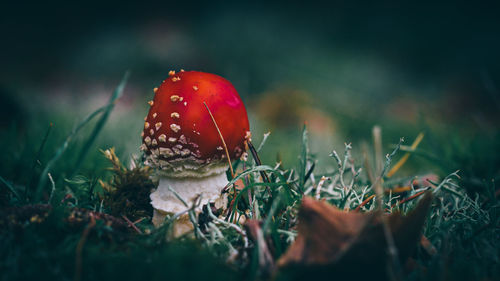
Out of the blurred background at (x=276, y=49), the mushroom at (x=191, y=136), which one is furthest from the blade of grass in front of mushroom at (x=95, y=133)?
the blurred background at (x=276, y=49)

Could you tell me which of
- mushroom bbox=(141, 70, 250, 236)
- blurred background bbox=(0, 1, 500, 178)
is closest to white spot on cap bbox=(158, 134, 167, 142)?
mushroom bbox=(141, 70, 250, 236)

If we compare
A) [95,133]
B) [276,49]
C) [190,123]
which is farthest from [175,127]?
[276,49]

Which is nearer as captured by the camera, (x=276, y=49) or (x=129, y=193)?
(x=129, y=193)

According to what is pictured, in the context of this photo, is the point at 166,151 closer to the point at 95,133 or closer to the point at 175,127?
the point at 175,127

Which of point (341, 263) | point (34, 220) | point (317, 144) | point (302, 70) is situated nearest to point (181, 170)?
point (34, 220)

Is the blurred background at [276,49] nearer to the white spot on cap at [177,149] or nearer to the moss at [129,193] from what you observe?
the moss at [129,193]
